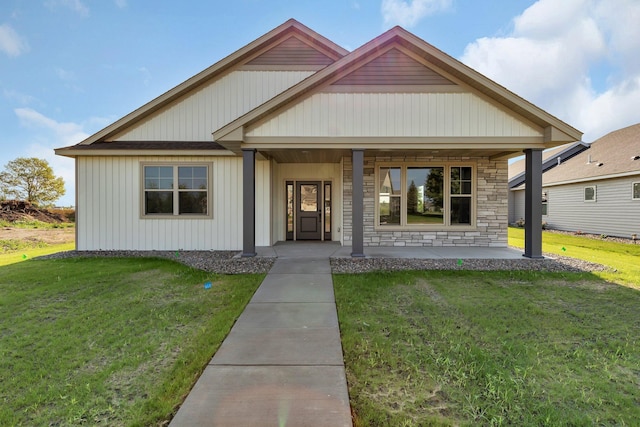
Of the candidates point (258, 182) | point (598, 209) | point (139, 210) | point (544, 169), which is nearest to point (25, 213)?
point (139, 210)

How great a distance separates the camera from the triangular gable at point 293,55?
10.3 meters

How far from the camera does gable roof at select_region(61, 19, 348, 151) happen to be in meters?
9.62

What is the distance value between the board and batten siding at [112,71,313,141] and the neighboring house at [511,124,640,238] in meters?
14.6

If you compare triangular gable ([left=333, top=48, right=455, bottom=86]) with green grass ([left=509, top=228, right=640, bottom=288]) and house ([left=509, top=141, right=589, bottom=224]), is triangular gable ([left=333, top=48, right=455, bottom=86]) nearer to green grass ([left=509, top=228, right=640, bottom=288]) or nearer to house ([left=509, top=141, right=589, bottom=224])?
green grass ([left=509, top=228, right=640, bottom=288])

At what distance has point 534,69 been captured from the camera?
18.5 m

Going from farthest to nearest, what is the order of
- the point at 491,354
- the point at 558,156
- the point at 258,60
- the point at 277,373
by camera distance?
the point at 558,156 → the point at 258,60 → the point at 491,354 → the point at 277,373

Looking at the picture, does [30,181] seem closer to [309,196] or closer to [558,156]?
[309,196]

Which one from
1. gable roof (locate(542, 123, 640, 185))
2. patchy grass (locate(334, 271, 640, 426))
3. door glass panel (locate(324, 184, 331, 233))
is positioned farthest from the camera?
gable roof (locate(542, 123, 640, 185))

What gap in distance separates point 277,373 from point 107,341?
6.91 ft

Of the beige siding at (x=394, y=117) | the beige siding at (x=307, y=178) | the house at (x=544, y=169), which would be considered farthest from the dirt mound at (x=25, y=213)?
the house at (x=544, y=169)

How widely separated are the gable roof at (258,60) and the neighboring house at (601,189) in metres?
13.7

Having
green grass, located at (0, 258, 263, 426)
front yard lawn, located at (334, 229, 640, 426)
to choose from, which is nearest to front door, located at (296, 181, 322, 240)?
green grass, located at (0, 258, 263, 426)

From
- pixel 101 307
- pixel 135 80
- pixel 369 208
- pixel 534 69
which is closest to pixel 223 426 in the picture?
pixel 101 307

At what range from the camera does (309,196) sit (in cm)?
1109
